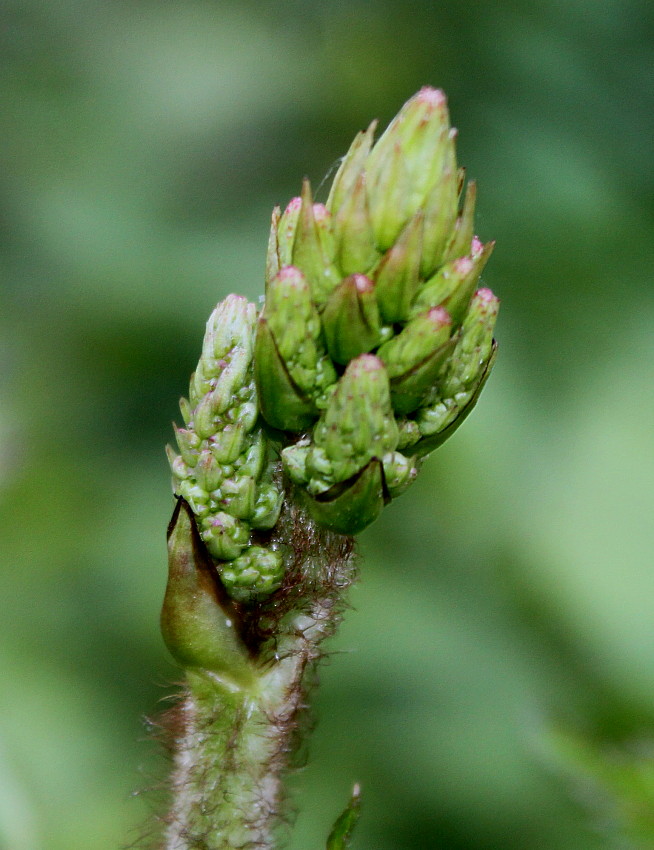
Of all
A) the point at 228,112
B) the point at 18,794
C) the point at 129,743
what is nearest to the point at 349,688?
the point at 129,743

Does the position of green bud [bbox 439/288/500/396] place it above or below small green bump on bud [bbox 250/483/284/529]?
above

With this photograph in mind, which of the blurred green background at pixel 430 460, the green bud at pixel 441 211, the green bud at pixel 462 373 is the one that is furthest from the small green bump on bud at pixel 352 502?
the blurred green background at pixel 430 460

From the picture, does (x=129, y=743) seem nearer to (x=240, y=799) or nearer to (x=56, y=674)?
(x=56, y=674)

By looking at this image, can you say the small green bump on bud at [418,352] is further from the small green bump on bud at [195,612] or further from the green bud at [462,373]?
the small green bump on bud at [195,612]

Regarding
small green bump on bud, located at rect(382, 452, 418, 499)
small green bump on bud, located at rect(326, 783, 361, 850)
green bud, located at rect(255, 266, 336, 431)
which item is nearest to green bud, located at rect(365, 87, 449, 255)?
green bud, located at rect(255, 266, 336, 431)

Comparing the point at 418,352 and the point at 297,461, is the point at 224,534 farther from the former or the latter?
the point at 418,352

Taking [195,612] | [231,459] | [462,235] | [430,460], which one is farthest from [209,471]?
[430,460]

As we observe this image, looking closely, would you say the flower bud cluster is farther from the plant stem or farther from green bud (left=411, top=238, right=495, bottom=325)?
green bud (left=411, top=238, right=495, bottom=325)
